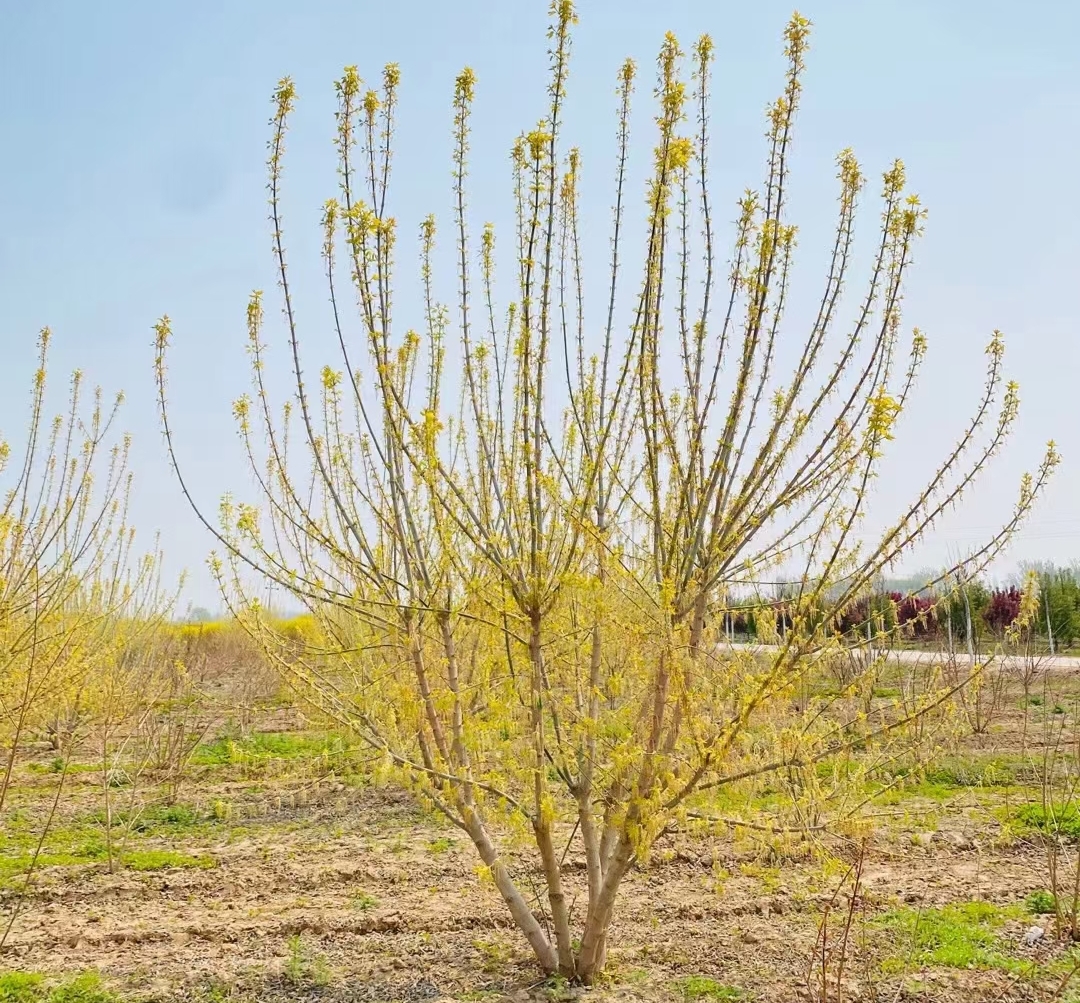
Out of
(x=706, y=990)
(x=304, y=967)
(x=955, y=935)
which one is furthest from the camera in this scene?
(x=955, y=935)

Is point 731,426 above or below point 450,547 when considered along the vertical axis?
above

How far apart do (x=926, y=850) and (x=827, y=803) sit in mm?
3234

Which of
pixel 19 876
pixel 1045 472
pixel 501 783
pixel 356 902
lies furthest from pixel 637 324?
pixel 19 876

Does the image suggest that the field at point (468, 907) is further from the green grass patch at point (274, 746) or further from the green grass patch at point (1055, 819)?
the green grass patch at point (274, 746)

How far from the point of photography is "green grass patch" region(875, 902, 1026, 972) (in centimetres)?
429

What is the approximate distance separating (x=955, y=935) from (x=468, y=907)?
242cm

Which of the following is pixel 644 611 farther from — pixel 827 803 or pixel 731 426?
pixel 827 803

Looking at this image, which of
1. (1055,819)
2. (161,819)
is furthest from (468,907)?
(1055,819)

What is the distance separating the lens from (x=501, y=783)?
12.5ft

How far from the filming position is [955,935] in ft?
15.1

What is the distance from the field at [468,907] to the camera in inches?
162

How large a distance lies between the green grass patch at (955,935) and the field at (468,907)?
0.04ft

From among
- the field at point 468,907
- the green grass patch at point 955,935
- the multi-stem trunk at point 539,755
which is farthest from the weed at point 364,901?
the green grass patch at point 955,935

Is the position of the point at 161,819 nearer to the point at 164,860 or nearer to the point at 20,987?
the point at 164,860
